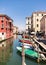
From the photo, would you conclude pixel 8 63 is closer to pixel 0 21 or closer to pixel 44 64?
pixel 44 64

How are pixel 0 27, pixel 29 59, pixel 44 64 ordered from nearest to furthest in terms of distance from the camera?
pixel 44 64, pixel 29 59, pixel 0 27

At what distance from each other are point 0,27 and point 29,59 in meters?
26.9

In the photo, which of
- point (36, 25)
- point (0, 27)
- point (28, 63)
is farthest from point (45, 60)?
point (36, 25)

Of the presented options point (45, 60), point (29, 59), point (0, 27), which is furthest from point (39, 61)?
point (0, 27)

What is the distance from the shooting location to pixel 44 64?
48.4ft

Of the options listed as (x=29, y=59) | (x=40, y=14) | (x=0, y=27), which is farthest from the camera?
(x=40, y=14)

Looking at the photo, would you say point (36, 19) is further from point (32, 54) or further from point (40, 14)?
point (32, 54)

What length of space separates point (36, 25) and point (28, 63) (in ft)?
163

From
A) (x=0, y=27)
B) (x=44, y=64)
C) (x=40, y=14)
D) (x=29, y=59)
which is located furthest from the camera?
(x=40, y=14)

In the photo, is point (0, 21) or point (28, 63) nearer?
point (28, 63)

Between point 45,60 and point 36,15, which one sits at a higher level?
point 36,15

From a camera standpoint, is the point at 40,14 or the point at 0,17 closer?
the point at 0,17

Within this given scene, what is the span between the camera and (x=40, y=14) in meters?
64.0

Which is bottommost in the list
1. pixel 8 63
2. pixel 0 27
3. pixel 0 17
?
pixel 8 63
